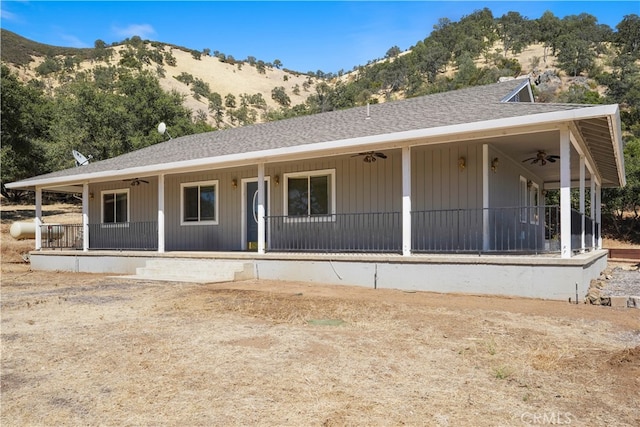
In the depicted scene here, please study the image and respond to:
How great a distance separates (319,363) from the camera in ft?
13.3

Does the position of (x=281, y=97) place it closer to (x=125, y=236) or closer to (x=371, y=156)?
(x=125, y=236)

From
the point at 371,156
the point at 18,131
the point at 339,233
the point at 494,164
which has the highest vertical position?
the point at 18,131

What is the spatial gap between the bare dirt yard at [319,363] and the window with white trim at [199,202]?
6402mm

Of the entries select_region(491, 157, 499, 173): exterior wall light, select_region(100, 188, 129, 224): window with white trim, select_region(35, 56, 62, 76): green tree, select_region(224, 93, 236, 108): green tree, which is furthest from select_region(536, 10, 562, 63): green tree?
select_region(35, 56, 62, 76): green tree

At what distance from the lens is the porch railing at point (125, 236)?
568 inches

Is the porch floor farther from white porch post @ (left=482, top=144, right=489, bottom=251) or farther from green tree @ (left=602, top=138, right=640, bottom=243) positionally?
green tree @ (left=602, top=138, right=640, bottom=243)

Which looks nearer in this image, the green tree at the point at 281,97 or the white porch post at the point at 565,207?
the white porch post at the point at 565,207

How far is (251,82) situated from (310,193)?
79.3 meters

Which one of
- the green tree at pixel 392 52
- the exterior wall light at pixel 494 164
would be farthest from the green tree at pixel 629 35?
the exterior wall light at pixel 494 164

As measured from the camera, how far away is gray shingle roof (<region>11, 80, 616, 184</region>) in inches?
338

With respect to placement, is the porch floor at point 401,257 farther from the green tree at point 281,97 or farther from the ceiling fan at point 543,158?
the green tree at point 281,97

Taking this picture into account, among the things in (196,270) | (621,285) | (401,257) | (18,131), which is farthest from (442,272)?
(18,131)

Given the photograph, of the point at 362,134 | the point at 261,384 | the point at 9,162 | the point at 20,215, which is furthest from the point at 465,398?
the point at 20,215

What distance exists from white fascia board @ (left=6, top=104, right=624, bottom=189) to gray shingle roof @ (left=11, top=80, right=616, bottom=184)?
176mm
